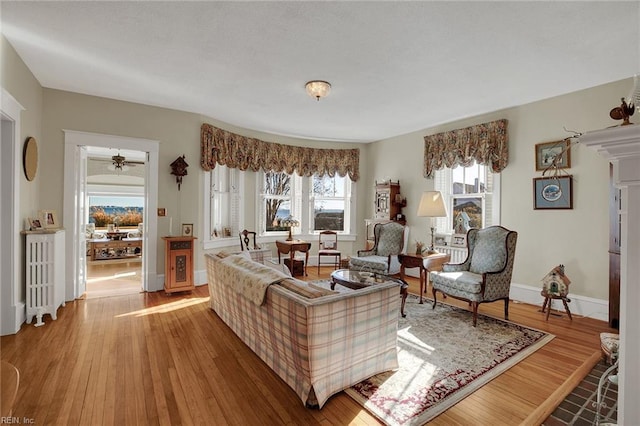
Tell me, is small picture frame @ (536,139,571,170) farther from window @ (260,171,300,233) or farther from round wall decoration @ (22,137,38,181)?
round wall decoration @ (22,137,38,181)

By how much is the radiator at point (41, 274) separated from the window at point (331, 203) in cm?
447

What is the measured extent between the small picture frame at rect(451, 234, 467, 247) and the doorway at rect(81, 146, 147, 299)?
18.0 feet

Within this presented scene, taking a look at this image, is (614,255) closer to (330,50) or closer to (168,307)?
(330,50)

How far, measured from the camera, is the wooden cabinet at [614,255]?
3326mm

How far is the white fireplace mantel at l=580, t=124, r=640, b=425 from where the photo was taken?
0.96 meters

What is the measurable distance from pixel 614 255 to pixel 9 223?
21.0 ft

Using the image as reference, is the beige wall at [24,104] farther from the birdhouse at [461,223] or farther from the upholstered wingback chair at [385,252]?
the birdhouse at [461,223]

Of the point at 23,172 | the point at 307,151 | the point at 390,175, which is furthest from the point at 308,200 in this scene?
the point at 23,172

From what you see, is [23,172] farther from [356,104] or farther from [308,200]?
[308,200]

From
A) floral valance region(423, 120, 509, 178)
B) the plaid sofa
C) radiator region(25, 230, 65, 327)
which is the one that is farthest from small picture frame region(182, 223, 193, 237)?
floral valance region(423, 120, 509, 178)

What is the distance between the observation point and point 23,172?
3.38m

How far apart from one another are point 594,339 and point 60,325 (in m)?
5.60

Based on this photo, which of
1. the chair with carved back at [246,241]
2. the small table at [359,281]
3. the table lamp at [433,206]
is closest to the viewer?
the small table at [359,281]

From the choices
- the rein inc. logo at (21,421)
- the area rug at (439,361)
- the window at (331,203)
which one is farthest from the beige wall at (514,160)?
the window at (331,203)
